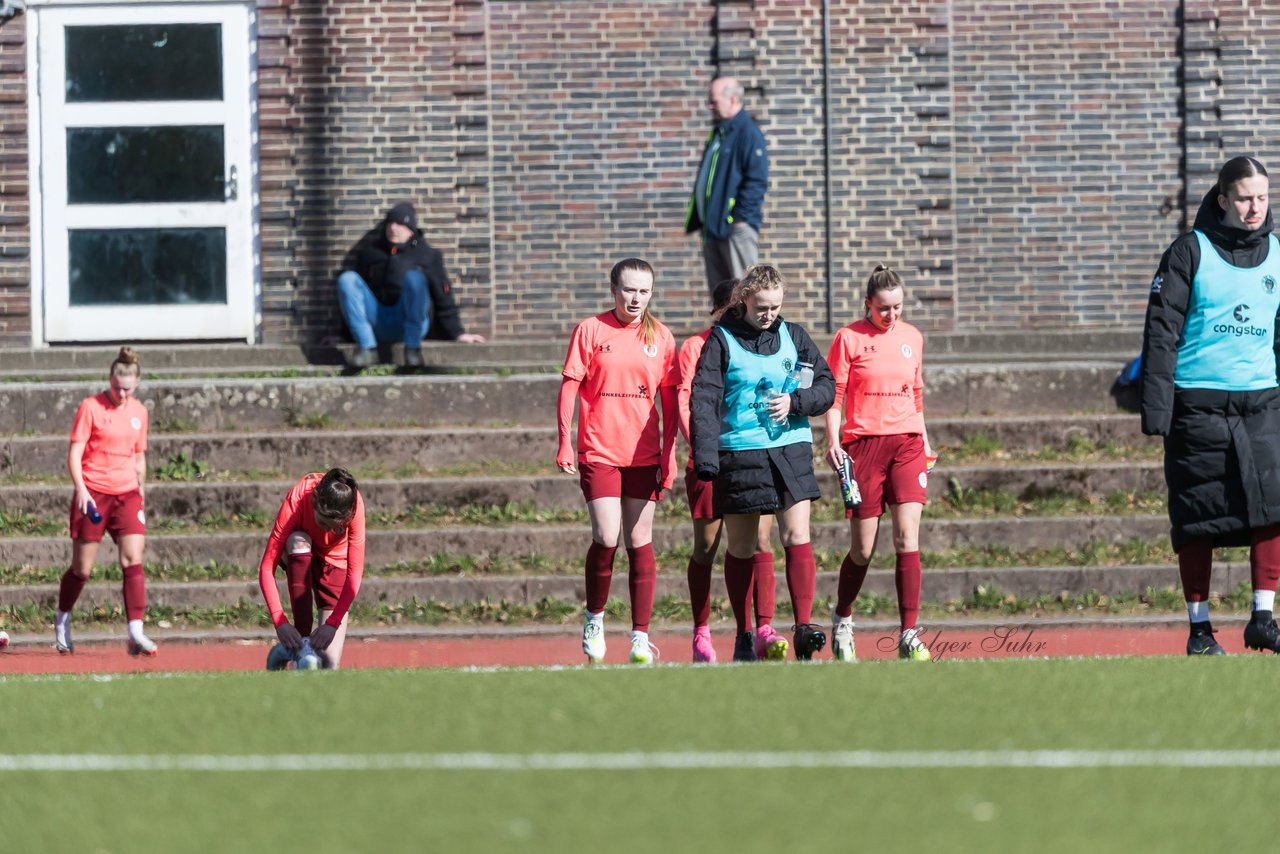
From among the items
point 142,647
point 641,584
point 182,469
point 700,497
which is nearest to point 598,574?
point 641,584

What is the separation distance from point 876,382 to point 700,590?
1405 millimetres

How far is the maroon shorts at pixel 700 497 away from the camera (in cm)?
948

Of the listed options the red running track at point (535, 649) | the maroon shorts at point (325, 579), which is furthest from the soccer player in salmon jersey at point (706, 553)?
the maroon shorts at point (325, 579)

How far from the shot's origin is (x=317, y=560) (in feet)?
30.9

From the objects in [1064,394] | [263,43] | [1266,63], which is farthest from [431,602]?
[1266,63]

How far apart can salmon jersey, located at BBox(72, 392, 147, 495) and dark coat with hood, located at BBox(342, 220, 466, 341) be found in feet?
16.2

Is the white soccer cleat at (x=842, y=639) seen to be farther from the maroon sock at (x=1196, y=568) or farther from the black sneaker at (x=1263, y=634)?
the black sneaker at (x=1263, y=634)

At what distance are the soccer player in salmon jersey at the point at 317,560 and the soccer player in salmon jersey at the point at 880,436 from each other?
242cm

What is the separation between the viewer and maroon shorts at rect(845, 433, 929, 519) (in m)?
9.45

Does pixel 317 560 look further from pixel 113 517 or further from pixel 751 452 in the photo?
pixel 113 517

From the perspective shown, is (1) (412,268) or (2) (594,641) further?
(1) (412,268)

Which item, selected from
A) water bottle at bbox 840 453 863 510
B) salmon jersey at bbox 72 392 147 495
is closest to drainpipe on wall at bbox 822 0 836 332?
salmon jersey at bbox 72 392 147 495

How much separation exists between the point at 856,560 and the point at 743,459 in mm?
1025

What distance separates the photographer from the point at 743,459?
895 cm
